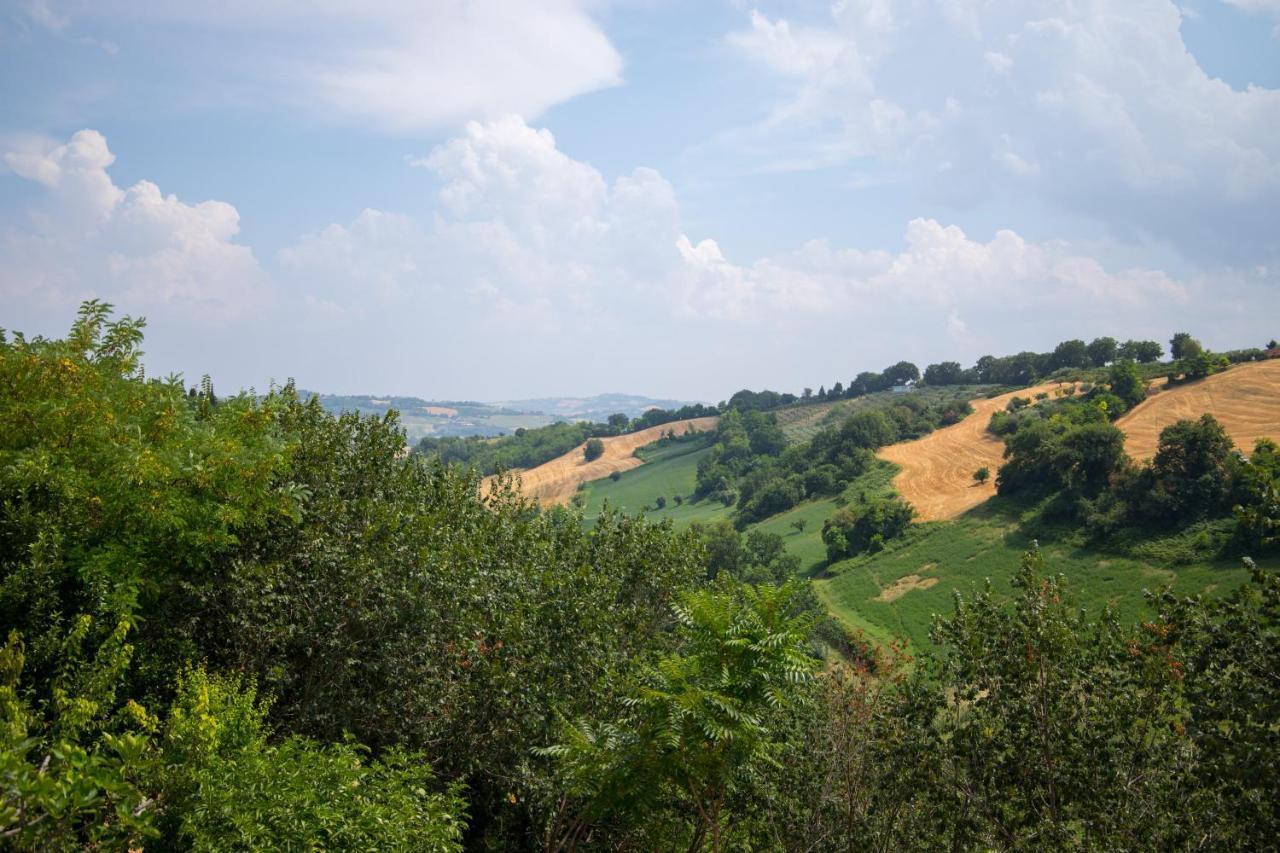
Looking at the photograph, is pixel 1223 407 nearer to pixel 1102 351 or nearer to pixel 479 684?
pixel 1102 351

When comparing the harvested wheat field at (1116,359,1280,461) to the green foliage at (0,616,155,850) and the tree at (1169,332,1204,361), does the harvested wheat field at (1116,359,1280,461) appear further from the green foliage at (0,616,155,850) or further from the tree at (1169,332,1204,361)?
the green foliage at (0,616,155,850)

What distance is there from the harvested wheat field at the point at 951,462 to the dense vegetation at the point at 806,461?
415 centimetres

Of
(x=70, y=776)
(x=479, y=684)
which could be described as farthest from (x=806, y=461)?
(x=70, y=776)

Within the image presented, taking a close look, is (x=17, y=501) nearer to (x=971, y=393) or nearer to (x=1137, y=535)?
(x=1137, y=535)

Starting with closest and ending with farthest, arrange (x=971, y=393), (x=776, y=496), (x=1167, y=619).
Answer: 1. (x=1167, y=619)
2. (x=776, y=496)
3. (x=971, y=393)

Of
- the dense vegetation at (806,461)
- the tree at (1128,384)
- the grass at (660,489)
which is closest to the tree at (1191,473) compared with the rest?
A: the tree at (1128,384)

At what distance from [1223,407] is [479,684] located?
116519 mm

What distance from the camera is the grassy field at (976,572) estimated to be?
6831 cm

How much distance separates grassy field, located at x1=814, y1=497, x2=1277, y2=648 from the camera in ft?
224

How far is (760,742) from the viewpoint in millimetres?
13812

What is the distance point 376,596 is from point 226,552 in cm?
334

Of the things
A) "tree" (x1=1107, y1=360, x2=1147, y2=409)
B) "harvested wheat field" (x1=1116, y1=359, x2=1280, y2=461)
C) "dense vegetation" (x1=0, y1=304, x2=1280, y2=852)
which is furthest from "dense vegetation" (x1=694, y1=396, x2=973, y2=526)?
"dense vegetation" (x1=0, y1=304, x2=1280, y2=852)

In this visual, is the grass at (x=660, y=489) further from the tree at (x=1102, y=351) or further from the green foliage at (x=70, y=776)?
the green foliage at (x=70, y=776)

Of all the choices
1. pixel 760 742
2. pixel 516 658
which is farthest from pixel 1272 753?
pixel 516 658
